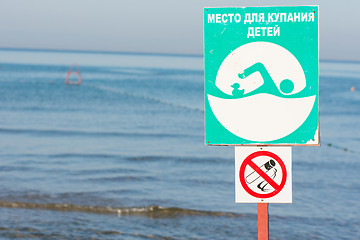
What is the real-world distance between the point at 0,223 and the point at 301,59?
34.3 feet

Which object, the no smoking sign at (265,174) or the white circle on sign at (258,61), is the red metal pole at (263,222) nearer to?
the no smoking sign at (265,174)

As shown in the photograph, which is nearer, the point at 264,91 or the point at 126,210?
the point at 264,91

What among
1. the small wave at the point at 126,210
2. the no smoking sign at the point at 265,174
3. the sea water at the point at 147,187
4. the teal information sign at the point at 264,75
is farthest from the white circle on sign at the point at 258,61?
the small wave at the point at 126,210

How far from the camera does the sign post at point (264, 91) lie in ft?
15.8

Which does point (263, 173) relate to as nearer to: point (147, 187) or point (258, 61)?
point (258, 61)

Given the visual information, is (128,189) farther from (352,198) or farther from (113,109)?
(113,109)

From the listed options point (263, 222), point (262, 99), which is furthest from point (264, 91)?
point (263, 222)

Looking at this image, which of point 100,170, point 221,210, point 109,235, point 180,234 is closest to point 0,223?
point 109,235

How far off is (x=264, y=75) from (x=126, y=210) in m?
10.8

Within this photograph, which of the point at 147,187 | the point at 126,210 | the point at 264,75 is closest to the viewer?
the point at 264,75

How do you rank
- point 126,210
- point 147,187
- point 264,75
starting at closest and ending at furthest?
point 264,75
point 126,210
point 147,187

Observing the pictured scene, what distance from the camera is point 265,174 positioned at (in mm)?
4859

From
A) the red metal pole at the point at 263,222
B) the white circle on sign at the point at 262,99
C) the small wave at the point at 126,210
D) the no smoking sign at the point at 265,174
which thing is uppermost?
the white circle on sign at the point at 262,99

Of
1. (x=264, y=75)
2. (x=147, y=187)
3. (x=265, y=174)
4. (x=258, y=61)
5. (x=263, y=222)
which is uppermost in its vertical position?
(x=258, y=61)
